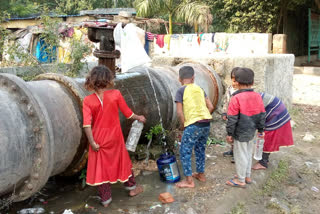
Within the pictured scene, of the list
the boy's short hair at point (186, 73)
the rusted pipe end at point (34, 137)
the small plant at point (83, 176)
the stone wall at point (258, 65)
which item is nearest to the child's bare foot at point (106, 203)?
the small plant at point (83, 176)

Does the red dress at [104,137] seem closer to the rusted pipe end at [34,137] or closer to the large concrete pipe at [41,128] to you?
the large concrete pipe at [41,128]

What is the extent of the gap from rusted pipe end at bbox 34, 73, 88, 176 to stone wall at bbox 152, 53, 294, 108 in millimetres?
3130

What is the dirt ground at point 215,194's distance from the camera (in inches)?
106

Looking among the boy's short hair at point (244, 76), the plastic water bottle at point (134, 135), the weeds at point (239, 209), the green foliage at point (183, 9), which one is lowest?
the weeds at point (239, 209)

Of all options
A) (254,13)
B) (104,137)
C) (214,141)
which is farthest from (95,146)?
(254,13)

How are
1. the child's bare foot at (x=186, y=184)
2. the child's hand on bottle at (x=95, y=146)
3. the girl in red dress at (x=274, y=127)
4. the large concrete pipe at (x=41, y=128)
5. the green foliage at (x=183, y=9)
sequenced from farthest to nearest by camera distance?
the green foliage at (x=183, y=9), the girl in red dress at (x=274, y=127), the child's bare foot at (x=186, y=184), the child's hand on bottle at (x=95, y=146), the large concrete pipe at (x=41, y=128)

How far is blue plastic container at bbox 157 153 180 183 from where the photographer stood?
3084mm

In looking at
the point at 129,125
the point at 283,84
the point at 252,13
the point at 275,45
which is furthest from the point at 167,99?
the point at 252,13

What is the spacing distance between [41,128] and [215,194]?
1763 millimetres

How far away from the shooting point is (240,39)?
9492 mm

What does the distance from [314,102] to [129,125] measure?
22.8 feet

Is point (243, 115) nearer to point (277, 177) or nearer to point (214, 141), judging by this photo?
point (277, 177)

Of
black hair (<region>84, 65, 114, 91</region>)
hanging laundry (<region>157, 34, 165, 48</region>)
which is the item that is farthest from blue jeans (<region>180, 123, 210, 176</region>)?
hanging laundry (<region>157, 34, 165, 48</region>)

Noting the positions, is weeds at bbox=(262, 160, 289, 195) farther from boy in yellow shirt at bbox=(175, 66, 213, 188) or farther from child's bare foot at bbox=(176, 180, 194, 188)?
boy in yellow shirt at bbox=(175, 66, 213, 188)
